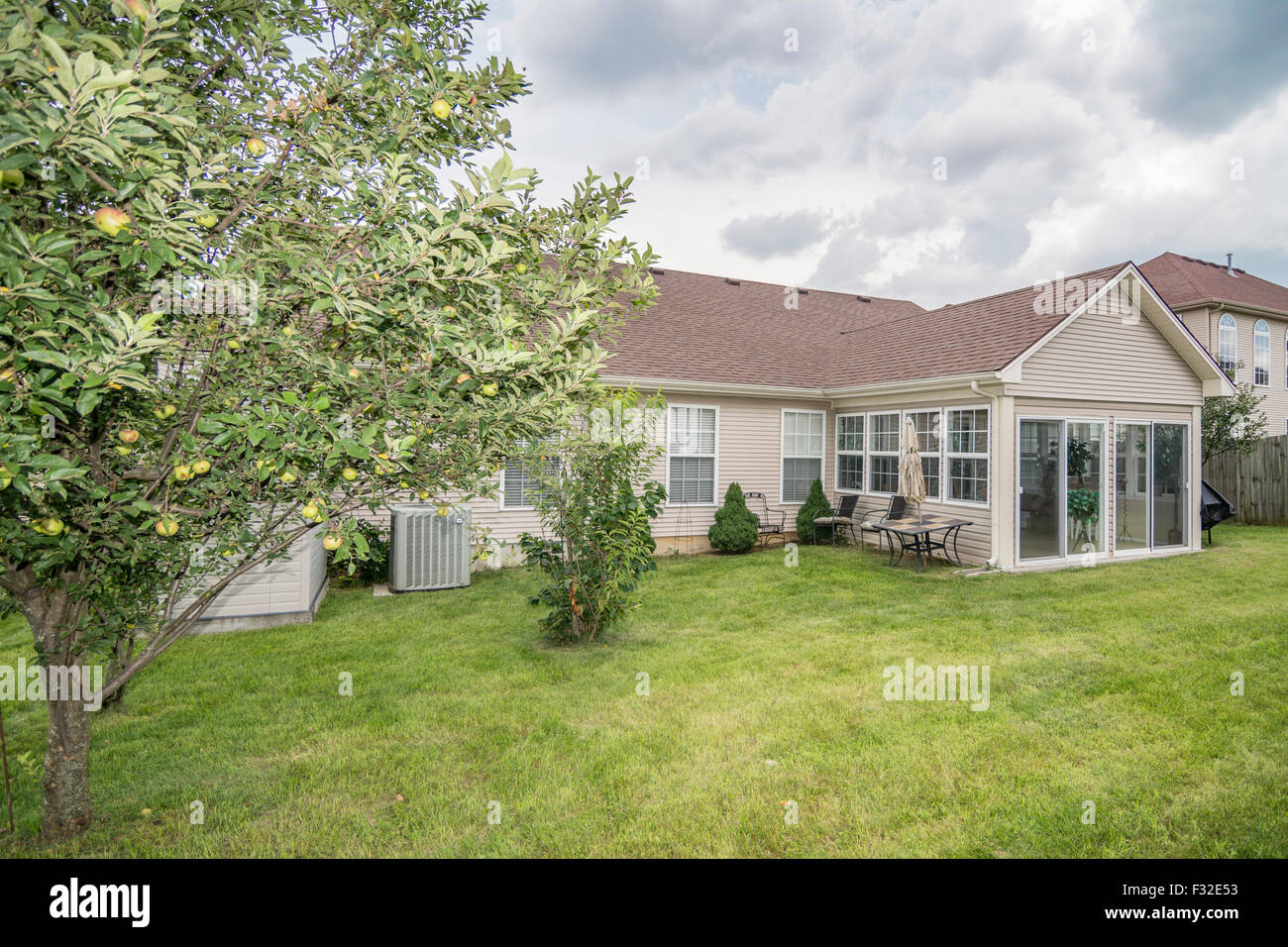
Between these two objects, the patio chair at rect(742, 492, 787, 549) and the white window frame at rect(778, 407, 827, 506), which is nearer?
the patio chair at rect(742, 492, 787, 549)

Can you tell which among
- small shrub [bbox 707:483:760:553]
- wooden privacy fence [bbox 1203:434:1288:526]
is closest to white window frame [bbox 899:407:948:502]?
small shrub [bbox 707:483:760:553]

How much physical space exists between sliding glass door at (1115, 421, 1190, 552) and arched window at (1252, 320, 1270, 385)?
46.2 ft

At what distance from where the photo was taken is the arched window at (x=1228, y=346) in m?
20.9

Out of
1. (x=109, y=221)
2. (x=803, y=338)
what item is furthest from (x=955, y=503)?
(x=109, y=221)

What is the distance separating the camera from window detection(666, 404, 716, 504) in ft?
42.7

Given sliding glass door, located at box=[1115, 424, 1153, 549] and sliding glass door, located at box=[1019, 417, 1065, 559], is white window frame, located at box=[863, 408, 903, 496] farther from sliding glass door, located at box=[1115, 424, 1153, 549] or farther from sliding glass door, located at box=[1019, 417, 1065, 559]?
sliding glass door, located at box=[1115, 424, 1153, 549]

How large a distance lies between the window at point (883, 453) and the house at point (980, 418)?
0.03 m

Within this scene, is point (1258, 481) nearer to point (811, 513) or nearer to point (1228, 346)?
point (1228, 346)

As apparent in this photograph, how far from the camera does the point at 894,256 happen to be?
67.4ft

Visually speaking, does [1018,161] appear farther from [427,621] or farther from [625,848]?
[625,848]

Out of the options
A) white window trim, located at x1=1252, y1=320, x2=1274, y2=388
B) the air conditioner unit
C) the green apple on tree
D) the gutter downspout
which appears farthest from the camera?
white window trim, located at x1=1252, y1=320, x2=1274, y2=388

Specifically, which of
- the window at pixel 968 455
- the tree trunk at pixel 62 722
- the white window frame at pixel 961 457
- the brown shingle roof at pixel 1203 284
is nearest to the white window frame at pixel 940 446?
the white window frame at pixel 961 457

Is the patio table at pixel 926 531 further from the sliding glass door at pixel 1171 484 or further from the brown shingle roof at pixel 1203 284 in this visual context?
the brown shingle roof at pixel 1203 284
